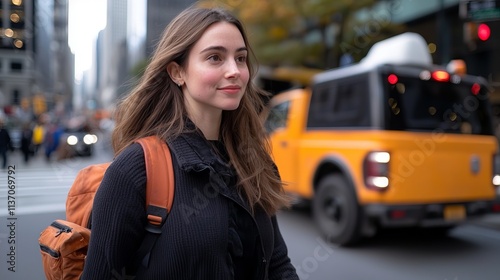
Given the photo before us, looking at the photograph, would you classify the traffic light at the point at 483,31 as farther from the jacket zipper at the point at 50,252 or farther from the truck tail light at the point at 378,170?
the jacket zipper at the point at 50,252

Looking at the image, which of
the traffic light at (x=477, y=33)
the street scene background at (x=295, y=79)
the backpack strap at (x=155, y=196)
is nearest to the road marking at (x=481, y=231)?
the street scene background at (x=295, y=79)

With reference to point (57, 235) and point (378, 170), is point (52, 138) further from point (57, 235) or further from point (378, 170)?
point (57, 235)

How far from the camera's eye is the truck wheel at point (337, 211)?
204 inches

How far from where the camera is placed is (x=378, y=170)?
15.6 ft

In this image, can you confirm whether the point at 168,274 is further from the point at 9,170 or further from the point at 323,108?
the point at 323,108

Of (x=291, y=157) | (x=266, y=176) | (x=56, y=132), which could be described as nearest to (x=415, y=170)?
(x=291, y=157)

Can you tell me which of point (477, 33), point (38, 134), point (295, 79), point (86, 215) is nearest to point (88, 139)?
point (38, 134)

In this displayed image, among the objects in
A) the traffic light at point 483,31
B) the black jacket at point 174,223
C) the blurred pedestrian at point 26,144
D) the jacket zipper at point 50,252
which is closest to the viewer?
the black jacket at point 174,223

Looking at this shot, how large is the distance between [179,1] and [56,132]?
10977mm

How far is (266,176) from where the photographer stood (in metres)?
1.80

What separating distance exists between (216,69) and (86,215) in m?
0.70

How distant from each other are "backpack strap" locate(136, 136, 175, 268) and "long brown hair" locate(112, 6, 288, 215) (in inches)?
5.2

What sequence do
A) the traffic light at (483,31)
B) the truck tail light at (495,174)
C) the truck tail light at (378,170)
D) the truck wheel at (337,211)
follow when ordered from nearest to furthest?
the truck tail light at (378,170)
the truck wheel at (337,211)
the truck tail light at (495,174)
the traffic light at (483,31)

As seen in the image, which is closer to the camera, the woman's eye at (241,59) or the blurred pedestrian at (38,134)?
the woman's eye at (241,59)
